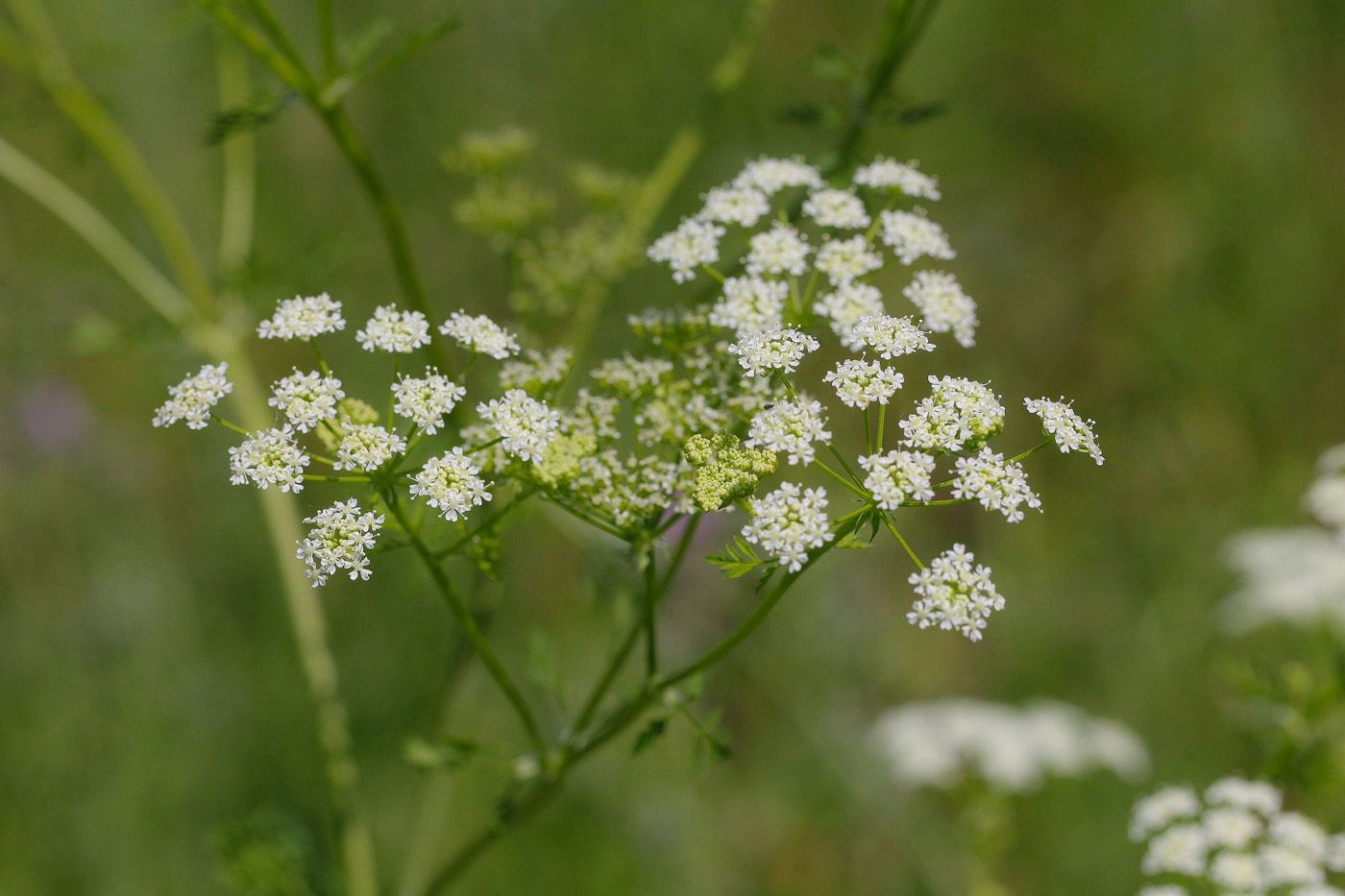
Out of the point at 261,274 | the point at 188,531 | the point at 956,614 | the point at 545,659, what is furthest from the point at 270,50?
the point at 188,531

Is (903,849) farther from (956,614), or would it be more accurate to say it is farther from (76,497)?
(76,497)

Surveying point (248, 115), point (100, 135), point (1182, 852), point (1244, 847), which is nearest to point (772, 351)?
point (248, 115)

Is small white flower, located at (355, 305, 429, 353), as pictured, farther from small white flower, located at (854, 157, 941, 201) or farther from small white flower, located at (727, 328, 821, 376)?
small white flower, located at (854, 157, 941, 201)

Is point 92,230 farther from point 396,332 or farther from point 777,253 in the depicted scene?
point 777,253

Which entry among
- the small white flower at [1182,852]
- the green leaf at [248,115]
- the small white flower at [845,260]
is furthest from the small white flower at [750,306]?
the small white flower at [1182,852]

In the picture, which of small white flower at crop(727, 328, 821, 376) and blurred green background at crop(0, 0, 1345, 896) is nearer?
small white flower at crop(727, 328, 821, 376)

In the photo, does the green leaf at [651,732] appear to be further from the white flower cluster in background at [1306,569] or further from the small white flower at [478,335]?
the white flower cluster in background at [1306,569]

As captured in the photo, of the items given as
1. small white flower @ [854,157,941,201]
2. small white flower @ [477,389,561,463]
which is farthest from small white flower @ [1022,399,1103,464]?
small white flower @ [477,389,561,463]
